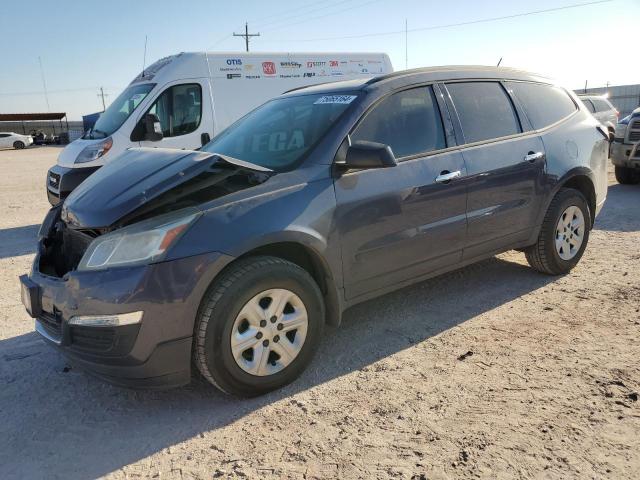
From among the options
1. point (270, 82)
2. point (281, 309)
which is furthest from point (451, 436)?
point (270, 82)

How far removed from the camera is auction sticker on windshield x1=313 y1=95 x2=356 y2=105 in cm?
358

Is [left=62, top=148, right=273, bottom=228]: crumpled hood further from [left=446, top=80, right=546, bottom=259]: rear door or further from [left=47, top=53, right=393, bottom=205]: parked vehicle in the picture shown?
[left=47, top=53, right=393, bottom=205]: parked vehicle

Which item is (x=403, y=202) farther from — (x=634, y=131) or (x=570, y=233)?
(x=634, y=131)

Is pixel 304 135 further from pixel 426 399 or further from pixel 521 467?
pixel 521 467

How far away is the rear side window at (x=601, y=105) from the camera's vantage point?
13.9m

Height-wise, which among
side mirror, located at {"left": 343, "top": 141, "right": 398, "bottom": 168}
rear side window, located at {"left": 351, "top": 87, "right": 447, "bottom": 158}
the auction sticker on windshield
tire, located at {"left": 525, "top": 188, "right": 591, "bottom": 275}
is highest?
the auction sticker on windshield

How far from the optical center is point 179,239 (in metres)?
2.70

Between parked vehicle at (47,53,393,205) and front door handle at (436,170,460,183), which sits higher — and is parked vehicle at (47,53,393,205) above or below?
above

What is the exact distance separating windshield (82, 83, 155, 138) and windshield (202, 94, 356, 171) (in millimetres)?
4521

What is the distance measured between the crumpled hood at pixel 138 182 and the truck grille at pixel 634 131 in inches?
347

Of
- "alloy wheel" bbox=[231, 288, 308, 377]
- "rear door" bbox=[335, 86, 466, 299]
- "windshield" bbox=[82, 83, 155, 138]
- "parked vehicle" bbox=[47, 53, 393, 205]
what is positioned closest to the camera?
"alloy wheel" bbox=[231, 288, 308, 377]

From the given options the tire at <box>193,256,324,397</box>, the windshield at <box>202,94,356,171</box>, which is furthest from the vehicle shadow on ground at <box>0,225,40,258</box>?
the tire at <box>193,256,324,397</box>

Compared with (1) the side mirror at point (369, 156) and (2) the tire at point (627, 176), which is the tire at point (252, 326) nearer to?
(1) the side mirror at point (369, 156)

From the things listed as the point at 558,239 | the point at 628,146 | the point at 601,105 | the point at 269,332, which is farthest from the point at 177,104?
the point at 601,105
